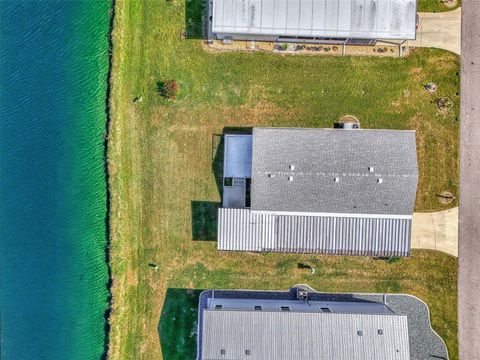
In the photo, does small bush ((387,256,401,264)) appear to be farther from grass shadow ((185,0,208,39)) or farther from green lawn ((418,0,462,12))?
grass shadow ((185,0,208,39))

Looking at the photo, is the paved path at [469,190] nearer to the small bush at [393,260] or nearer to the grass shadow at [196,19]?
the small bush at [393,260]

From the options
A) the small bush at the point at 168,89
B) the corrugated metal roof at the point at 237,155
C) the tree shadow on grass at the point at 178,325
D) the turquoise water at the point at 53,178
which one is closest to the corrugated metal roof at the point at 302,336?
the tree shadow on grass at the point at 178,325

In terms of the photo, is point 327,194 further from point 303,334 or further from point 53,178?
point 53,178

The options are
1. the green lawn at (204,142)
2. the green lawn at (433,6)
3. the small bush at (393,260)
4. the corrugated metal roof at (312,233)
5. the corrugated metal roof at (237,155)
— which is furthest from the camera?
the green lawn at (433,6)

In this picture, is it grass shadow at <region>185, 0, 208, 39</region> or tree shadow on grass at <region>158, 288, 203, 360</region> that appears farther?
grass shadow at <region>185, 0, 208, 39</region>

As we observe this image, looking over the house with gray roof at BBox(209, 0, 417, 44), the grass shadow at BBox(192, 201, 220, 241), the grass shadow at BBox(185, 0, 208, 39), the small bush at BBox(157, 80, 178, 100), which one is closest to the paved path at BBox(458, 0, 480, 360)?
the house with gray roof at BBox(209, 0, 417, 44)

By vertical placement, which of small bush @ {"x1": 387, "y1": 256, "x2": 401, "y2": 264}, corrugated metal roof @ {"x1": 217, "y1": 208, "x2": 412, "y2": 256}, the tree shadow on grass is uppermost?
corrugated metal roof @ {"x1": 217, "y1": 208, "x2": 412, "y2": 256}

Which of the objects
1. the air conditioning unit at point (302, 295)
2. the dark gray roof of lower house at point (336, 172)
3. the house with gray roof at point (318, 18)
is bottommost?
the air conditioning unit at point (302, 295)
